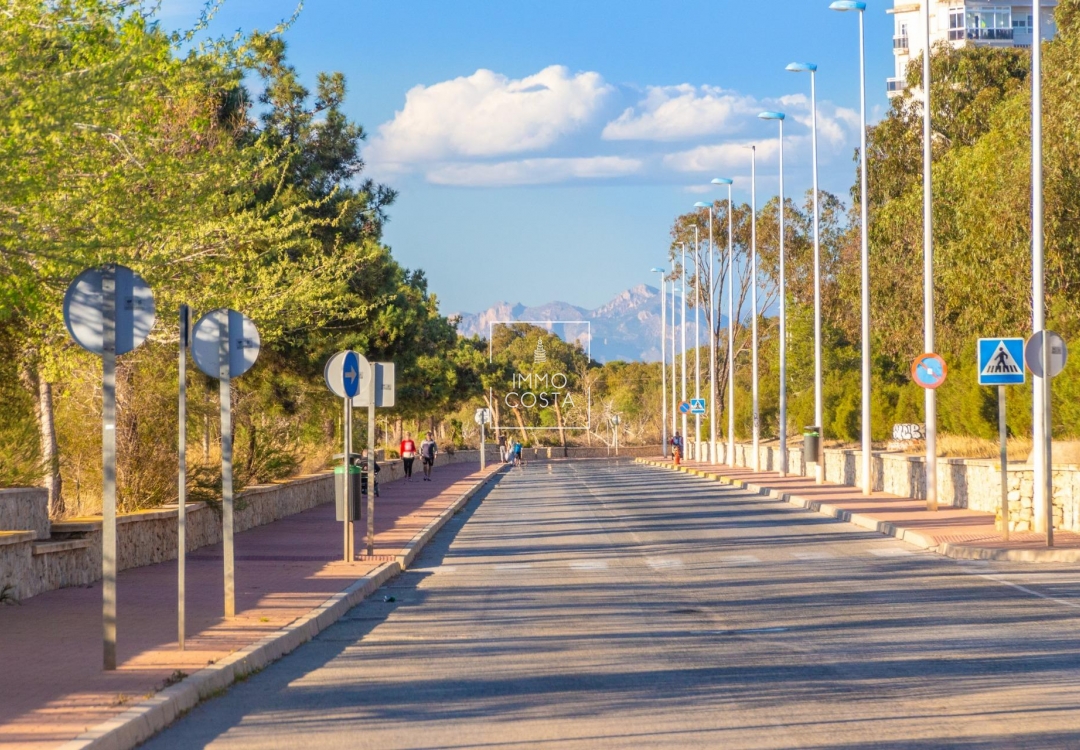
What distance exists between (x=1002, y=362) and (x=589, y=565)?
6273 millimetres

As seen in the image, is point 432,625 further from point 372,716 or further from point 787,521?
point 787,521

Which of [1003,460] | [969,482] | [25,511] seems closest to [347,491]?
[25,511]

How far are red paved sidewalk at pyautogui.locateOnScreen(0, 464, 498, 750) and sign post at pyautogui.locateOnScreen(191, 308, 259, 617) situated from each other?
1.02 metres

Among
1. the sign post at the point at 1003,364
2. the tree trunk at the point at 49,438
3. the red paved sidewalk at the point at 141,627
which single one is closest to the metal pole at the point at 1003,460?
the sign post at the point at 1003,364

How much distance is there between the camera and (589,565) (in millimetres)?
19062

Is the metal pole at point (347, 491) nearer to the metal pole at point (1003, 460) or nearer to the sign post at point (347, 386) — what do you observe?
the sign post at point (347, 386)

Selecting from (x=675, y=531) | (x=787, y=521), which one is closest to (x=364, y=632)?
(x=675, y=531)

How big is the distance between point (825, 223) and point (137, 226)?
65995 mm

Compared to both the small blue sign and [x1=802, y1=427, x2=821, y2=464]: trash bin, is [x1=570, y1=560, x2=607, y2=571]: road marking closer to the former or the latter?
the small blue sign

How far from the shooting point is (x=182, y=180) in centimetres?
1578

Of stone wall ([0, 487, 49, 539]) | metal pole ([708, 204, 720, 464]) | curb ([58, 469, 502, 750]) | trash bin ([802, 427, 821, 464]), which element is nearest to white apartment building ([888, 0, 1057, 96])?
metal pole ([708, 204, 720, 464])

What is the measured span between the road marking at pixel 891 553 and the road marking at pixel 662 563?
8.98ft

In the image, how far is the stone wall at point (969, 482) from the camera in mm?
22109

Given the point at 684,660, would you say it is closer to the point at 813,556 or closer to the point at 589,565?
the point at 589,565
